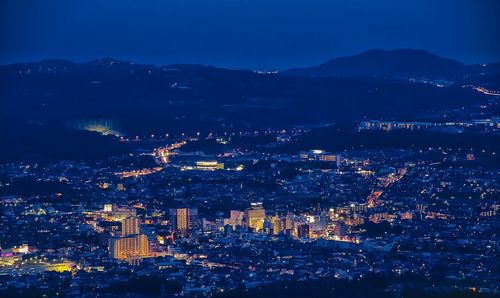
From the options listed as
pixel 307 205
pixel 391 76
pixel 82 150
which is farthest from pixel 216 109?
pixel 307 205

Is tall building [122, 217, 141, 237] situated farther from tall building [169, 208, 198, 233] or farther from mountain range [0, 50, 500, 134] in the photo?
mountain range [0, 50, 500, 134]

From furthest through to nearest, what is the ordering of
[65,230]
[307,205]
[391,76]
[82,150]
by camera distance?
1. [391,76]
2. [82,150]
3. [307,205]
4. [65,230]

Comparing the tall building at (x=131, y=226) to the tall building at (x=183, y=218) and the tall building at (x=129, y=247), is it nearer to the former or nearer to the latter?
the tall building at (x=129, y=247)

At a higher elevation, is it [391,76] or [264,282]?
[391,76]

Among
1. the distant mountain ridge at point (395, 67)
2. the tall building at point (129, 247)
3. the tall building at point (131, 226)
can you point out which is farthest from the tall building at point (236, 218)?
the distant mountain ridge at point (395, 67)

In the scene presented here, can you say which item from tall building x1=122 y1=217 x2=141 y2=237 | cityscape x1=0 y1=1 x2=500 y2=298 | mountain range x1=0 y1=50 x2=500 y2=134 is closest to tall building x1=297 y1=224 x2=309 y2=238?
cityscape x1=0 y1=1 x2=500 y2=298

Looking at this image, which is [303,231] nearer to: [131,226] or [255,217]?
[255,217]

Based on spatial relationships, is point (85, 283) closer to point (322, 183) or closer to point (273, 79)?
point (322, 183)
